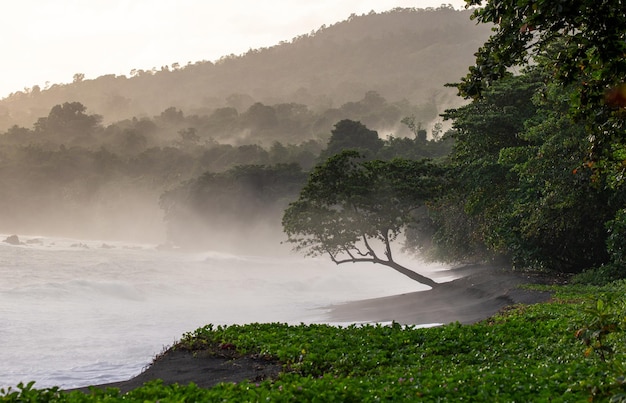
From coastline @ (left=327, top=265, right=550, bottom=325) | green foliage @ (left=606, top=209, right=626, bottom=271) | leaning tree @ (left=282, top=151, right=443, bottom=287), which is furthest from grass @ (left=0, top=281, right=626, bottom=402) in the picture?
leaning tree @ (left=282, top=151, right=443, bottom=287)

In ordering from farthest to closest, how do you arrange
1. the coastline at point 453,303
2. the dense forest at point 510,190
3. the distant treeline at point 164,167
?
1. the distant treeline at point 164,167
2. the dense forest at point 510,190
3. the coastline at point 453,303

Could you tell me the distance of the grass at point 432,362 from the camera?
28.1ft

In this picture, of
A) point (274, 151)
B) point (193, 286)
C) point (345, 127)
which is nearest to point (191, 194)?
point (345, 127)

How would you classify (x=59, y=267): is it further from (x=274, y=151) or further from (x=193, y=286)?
(x=274, y=151)

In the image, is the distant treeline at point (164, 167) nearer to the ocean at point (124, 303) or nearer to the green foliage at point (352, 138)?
the green foliage at point (352, 138)

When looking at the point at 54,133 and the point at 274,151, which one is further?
the point at 54,133

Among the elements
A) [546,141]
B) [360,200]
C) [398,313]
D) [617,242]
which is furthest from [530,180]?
[360,200]

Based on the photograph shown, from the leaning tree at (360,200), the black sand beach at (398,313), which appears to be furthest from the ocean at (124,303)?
the leaning tree at (360,200)

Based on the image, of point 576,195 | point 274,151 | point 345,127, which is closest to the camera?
point 576,195

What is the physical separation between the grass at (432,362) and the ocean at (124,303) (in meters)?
6.66

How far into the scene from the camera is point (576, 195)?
93.4ft

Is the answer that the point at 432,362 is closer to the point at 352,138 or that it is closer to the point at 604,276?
the point at 604,276

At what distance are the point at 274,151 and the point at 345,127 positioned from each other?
36712 millimetres

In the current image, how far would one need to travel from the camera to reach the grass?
8578 mm
